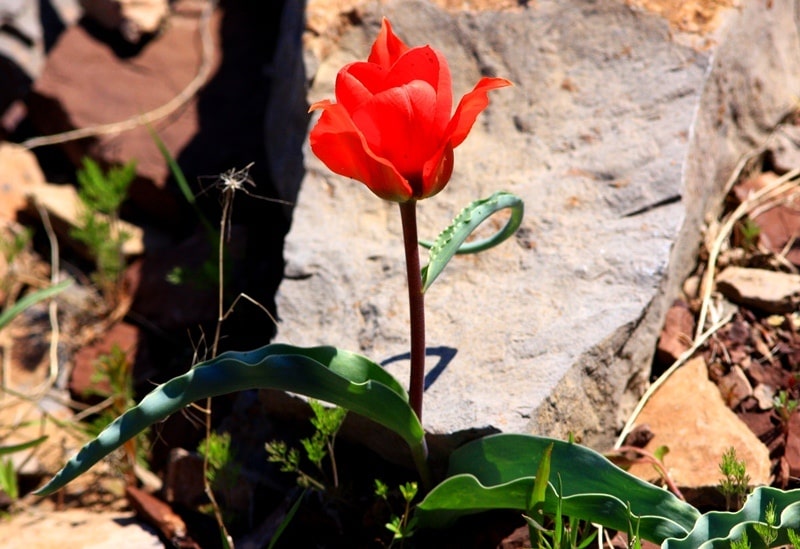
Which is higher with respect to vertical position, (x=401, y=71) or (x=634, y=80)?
(x=401, y=71)

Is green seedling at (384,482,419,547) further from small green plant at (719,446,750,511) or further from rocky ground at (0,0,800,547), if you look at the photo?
small green plant at (719,446,750,511)

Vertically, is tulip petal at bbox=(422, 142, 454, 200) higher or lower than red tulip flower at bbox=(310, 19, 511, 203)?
lower

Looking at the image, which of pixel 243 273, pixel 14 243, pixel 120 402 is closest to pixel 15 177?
pixel 14 243

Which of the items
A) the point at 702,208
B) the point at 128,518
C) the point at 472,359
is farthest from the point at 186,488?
the point at 702,208

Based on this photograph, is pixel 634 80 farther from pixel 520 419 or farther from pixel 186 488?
pixel 186 488

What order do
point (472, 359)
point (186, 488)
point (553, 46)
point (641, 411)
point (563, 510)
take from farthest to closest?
1. point (553, 46)
2. point (186, 488)
3. point (641, 411)
4. point (472, 359)
5. point (563, 510)

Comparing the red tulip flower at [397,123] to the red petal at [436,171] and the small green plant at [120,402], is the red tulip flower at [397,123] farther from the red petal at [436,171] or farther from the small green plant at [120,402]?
the small green plant at [120,402]

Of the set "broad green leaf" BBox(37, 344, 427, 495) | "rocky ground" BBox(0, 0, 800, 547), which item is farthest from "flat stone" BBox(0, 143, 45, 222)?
"broad green leaf" BBox(37, 344, 427, 495)
